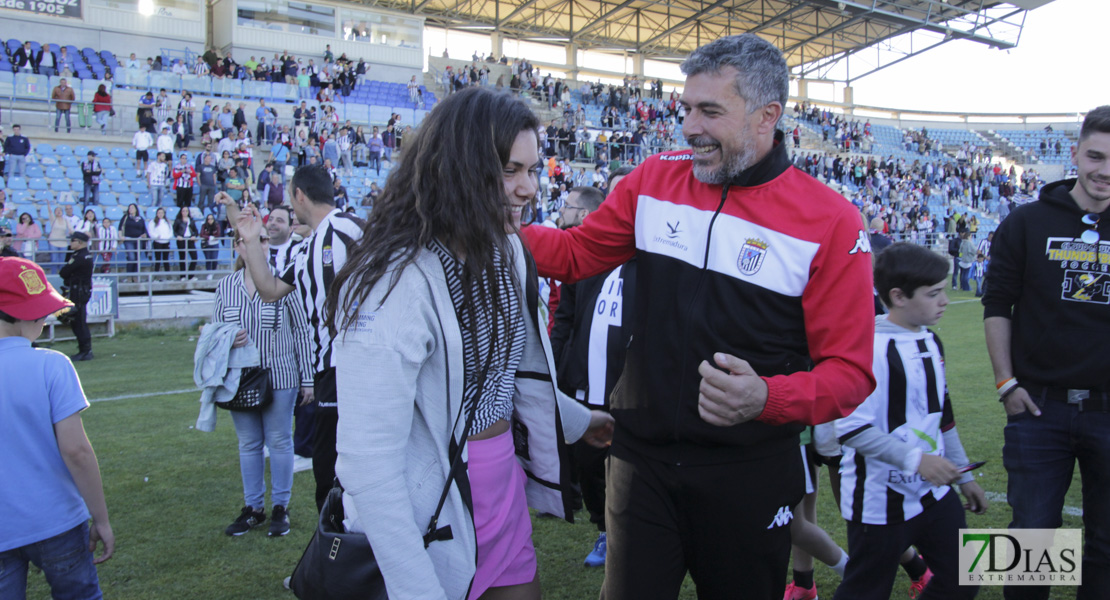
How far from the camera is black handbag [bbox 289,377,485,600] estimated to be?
176cm

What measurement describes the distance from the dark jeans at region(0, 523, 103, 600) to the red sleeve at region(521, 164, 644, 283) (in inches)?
74.4

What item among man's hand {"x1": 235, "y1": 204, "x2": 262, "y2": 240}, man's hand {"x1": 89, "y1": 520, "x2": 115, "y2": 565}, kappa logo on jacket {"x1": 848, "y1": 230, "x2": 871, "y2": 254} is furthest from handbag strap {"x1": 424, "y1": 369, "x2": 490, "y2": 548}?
man's hand {"x1": 235, "y1": 204, "x2": 262, "y2": 240}

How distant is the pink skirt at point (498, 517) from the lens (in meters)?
1.96

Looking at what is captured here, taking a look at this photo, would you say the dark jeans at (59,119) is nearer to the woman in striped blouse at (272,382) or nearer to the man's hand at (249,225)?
the woman in striped blouse at (272,382)

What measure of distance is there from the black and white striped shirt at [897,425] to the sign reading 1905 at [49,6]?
97.7ft

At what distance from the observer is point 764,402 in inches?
78.4

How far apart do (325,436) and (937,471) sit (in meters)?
2.71

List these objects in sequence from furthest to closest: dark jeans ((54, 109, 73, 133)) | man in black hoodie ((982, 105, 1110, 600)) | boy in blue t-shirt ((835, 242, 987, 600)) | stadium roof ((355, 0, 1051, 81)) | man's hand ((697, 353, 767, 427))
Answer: stadium roof ((355, 0, 1051, 81)) → dark jeans ((54, 109, 73, 133)) → man in black hoodie ((982, 105, 1110, 600)) → boy in blue t-shirt ((835, 242, 987, 600)) → man's hand ((697, 353, 767, 427))

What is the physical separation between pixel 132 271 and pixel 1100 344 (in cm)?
1666

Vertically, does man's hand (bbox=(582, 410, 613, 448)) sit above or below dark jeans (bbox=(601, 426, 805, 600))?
above

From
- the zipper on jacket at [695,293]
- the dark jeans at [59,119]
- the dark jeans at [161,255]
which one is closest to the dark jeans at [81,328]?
the dark jeans at [161,255]

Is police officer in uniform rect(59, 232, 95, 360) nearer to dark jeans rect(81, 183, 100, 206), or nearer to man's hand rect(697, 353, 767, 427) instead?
dark jeans rect(81, 183, 100, 206)

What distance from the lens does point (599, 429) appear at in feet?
8.31

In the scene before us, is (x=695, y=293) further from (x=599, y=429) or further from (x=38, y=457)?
(x=38, y=457)
